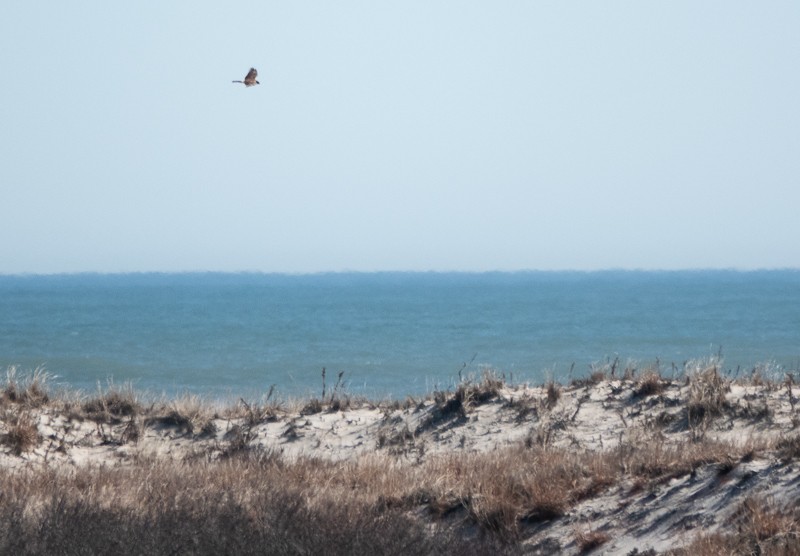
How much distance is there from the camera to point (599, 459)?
876 cm

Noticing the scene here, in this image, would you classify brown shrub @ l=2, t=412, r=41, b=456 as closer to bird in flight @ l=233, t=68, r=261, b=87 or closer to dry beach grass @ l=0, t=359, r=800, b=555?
dry beach grass @ l=0, t=359, r=800, b=555

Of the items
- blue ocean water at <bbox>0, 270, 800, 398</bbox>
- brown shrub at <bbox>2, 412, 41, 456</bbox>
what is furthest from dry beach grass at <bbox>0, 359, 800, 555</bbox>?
blue ocean water at <bbox>0, 270, 800, 398</bbox>

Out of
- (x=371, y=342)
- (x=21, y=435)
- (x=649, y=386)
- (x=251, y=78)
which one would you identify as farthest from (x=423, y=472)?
(x=371, y=342)

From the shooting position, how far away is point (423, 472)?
916cm

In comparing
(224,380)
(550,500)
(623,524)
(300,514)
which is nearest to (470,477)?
(550,500)

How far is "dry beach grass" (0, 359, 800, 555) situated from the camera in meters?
6.41

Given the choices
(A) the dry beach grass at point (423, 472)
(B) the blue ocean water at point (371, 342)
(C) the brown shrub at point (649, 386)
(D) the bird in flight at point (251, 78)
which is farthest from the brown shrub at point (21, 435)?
(B) the blue ocean water at point (371, 342)

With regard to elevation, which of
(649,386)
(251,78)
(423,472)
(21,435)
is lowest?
(21,435)

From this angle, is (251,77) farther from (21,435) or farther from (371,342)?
(371,342)

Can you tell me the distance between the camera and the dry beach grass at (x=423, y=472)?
6406 millimetres

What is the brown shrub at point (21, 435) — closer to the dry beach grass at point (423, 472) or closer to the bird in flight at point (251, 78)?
the dry beach grass at point (423, 472)

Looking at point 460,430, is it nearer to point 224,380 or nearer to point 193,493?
point 193,493

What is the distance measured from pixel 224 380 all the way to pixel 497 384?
25.2 metres

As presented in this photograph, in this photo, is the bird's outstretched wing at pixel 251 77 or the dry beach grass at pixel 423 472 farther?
the bird's outstretched wing at pixel 251 77
